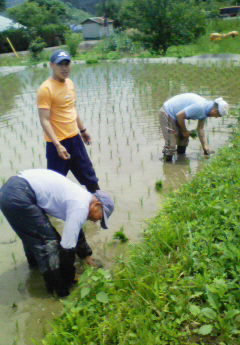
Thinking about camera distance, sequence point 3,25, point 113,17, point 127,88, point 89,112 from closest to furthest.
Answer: point 89,112, point 127,88, point 3,25, point 113,17

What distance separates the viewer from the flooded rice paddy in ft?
10.6

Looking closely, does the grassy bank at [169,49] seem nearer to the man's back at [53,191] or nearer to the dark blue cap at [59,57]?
the dark blue cap at [59,57]

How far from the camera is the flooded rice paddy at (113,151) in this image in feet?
10.6

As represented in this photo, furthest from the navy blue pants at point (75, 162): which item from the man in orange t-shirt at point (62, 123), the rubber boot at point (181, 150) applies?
the rubber boot at point (181, 150)

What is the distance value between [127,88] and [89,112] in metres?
3.18

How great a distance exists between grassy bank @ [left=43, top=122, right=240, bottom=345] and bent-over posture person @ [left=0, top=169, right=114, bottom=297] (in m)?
0.27

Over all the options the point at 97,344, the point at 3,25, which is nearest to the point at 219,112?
the point at 97,344

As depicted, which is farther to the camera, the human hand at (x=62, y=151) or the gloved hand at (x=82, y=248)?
the human hand at (x=62, y=151)

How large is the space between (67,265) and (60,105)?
5.60 ft

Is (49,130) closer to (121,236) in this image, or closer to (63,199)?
(63,199)

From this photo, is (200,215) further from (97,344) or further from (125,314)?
(97,344)

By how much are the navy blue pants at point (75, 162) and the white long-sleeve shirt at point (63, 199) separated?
99 centimetres

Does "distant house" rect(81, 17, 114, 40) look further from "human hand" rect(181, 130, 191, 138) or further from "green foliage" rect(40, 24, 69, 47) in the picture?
"human hand" rect(181, 130, 191, 138)

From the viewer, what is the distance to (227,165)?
4.56m
